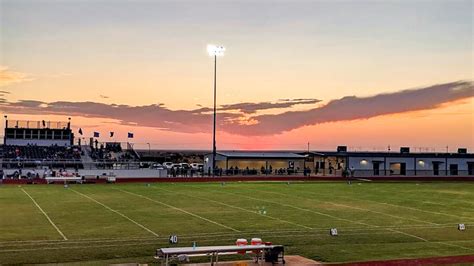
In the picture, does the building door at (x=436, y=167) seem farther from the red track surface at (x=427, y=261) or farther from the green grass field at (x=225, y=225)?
the red track surface at (x=427, y=261)

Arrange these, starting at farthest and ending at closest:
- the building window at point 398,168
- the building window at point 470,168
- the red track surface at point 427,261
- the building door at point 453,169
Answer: the building window at point 470,168
the building door at point 453,169
the building window at point 398,168
the red track surface at point 427,261

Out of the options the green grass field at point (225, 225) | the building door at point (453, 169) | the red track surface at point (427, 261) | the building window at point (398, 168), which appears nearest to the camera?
the red track surface at point (427, 261)

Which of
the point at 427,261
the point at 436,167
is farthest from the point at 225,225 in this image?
the point at 436,167

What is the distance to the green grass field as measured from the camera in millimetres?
16000

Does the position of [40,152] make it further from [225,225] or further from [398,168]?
[225,225]

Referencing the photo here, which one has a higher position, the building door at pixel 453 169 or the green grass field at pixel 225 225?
the building door at pixel 453 169

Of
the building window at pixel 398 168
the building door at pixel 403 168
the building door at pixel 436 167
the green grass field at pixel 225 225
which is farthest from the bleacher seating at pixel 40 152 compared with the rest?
the building door at pixel 436 167

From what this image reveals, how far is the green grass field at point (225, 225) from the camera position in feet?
52.5

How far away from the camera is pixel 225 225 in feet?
69.8

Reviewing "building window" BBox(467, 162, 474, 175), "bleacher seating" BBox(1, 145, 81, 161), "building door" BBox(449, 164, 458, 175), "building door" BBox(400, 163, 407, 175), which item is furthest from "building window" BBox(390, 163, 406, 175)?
"bleacher seating" BBox(1, 145, 81, 161)

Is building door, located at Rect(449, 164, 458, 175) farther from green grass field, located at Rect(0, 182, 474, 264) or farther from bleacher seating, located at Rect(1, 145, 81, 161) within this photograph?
bleacher seating, located at Rect(1, 145, 81, 161)

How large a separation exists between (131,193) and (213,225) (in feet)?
54.8

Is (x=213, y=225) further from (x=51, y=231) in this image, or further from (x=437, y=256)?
(x=437, y=256)

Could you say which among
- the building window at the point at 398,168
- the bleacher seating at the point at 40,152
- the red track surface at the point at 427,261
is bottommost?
the red track surface at the point at 427,261
